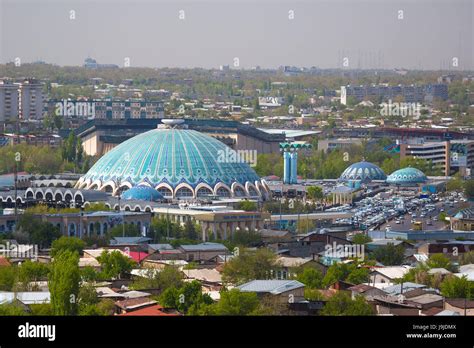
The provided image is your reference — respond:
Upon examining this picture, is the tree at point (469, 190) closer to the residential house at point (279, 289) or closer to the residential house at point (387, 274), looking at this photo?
the residential house at point (387, 274)

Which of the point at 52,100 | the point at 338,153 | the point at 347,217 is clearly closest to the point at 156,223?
the point at 347,217

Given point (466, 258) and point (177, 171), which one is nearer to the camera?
point (466, 258)

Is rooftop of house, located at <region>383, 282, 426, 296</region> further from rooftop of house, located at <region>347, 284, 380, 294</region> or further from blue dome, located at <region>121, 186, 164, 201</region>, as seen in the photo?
blue dome, located at <region>121, 186, 164, 201</region>

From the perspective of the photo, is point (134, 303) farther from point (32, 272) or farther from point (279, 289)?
point (32, 272)

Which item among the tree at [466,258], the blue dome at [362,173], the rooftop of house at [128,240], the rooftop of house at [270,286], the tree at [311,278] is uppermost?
the rooftop of house at [270,286]

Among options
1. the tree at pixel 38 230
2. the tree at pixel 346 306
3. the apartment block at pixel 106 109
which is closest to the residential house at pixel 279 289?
the tree at pixel 346 306

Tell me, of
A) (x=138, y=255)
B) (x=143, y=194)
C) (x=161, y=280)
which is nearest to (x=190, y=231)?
(x=143, y=194)
